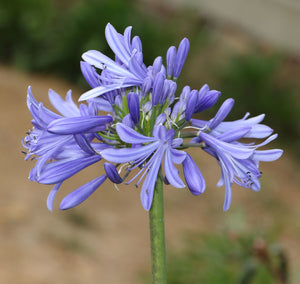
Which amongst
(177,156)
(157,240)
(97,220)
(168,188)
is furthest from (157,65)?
(168,188)

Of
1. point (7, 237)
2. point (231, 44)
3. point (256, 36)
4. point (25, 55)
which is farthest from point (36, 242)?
point (256, 36)

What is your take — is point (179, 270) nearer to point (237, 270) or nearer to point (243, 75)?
point (237, 270)

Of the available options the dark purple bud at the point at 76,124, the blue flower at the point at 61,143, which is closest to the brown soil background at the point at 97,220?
the blue flower at the point at 61,143

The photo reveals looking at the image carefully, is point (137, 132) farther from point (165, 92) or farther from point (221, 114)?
point (221, 114)

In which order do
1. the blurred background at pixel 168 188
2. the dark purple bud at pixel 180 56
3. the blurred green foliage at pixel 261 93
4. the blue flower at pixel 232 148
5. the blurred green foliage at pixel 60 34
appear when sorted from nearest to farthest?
the blue flower at pixel 232 148 → the dark purple bud at pixel 180 56 → the blurred background at pixel 168 188 → the blurred green foliage at pixel 60 34 → the blurred green foliage at pixel 261 93

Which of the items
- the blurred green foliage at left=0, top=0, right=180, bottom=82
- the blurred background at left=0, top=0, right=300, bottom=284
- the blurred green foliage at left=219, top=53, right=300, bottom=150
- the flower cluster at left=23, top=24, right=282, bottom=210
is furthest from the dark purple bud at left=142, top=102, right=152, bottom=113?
the blurred green foliage at left=219, top=53, right=300, bottom=150

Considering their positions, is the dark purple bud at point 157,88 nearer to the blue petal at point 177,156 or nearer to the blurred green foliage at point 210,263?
the blue petal at point 177,156
